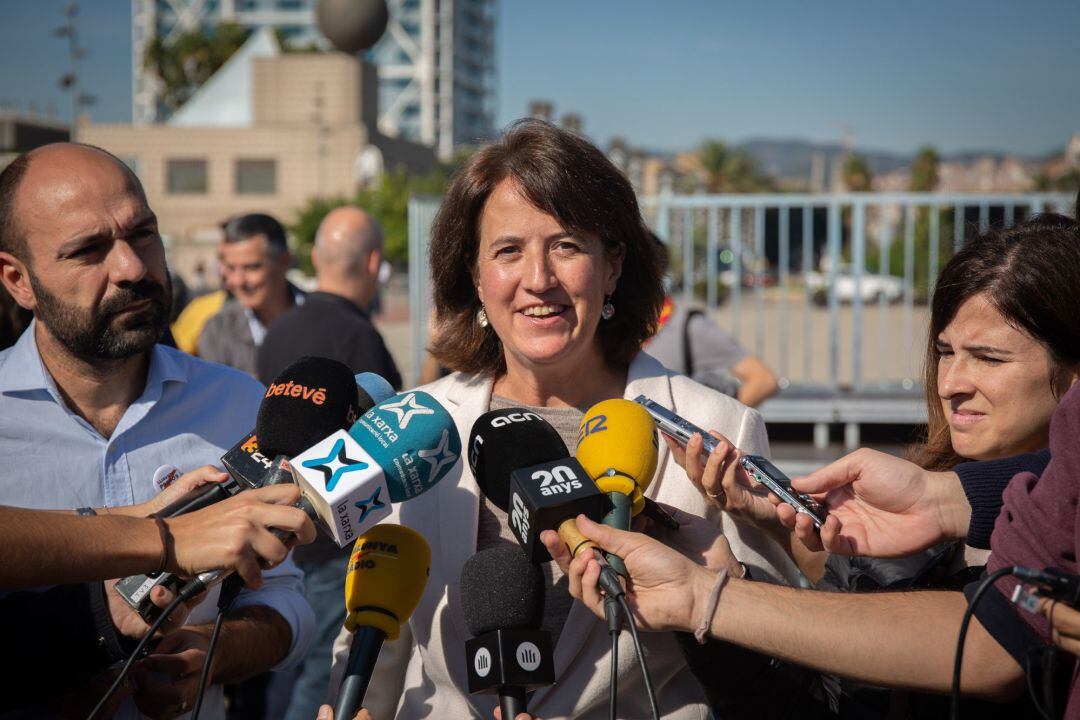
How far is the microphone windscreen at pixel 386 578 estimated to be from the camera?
2.10 meters

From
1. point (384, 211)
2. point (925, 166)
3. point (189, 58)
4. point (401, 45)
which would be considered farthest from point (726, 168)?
point (401, 45)

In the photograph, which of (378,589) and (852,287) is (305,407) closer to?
(378,589)

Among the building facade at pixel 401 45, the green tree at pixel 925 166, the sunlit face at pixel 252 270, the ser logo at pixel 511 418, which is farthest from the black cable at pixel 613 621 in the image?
the building facade at pixel 401 45

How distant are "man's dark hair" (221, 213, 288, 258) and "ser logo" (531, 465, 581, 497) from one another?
462 cm

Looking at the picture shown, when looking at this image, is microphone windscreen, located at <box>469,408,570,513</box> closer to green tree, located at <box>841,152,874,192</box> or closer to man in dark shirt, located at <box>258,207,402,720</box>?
man in dark shirt, located at <box>258,207,402,720</box>

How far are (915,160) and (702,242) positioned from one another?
67.7 m

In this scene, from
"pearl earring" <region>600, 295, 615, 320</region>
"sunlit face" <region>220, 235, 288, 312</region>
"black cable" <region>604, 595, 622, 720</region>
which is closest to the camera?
"black cable" <region>604, 595, 622, 720</region>

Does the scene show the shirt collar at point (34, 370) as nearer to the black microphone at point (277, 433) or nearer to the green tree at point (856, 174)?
the black microphone at point (277, 433)

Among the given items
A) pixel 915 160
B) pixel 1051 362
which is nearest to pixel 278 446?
pixel 1051 362

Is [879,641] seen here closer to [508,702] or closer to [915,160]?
[508,702]

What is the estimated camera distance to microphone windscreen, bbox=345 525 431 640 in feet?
6.90

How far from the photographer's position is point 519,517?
6.84 ft

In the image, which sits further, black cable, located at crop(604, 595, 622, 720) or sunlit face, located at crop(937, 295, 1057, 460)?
sunlit face, located at crop(937, 295, 1057, 460)

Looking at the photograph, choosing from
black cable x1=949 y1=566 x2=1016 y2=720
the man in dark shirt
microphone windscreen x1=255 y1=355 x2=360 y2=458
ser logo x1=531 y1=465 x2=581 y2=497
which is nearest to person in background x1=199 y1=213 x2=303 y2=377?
the man in dark shirt
